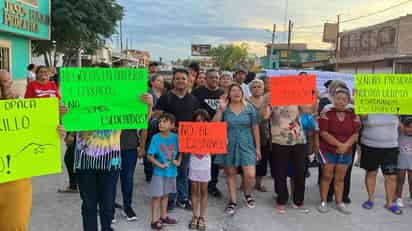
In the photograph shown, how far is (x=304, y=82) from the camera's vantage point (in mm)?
4559

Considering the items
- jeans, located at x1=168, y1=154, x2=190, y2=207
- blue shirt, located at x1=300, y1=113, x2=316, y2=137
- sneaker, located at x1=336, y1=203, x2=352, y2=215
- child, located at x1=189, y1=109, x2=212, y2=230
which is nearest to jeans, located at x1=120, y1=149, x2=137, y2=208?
jeans, located at x1=168, y1=154, x2=190, y2=207

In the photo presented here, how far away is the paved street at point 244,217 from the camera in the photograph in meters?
4.18

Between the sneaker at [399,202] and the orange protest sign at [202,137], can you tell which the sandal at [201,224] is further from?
the sneaker at [399,202]

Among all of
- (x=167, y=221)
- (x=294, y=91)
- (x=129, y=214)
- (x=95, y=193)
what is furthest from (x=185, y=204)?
(x=294, y=91)

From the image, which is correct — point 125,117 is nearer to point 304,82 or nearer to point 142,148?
point 142,148

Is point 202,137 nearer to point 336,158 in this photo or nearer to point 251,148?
point 251,148

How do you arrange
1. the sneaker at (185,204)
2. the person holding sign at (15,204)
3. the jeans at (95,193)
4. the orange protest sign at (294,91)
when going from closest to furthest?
the person holding sign at (15,204)
the jeans at (95,193)
the orange protest sign at (294,91)
the sneaker at (185,204)

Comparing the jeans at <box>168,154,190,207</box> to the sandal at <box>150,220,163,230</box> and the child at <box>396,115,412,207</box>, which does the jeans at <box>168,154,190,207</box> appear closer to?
the sandal at <box>150,220,163,230</box>

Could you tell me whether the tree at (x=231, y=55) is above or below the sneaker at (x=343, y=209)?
above

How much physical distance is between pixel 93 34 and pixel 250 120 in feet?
60.1

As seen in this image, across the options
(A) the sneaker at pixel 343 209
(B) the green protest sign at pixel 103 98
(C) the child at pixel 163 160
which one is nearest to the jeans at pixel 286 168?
(A) the sneaker at pixel 343 209

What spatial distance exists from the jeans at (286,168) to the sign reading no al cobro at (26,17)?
11866 mm

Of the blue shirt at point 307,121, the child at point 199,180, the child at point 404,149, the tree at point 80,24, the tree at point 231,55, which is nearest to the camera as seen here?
the child at point 199,180

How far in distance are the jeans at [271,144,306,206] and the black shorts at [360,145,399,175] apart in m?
0.91
